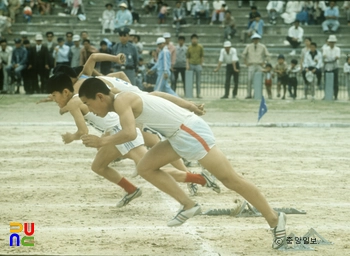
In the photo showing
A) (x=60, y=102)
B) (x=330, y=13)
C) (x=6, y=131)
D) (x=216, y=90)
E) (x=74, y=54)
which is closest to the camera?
(x=60, y=102)

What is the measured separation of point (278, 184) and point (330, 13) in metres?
22.8

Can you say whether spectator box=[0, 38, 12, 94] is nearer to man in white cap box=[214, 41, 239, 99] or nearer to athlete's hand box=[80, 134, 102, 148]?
man in white cap box=[214, 41, 239, 99]

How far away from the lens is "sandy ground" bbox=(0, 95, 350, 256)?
7.44 metres

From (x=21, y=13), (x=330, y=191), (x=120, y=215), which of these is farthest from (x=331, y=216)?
(x=21, y=13)

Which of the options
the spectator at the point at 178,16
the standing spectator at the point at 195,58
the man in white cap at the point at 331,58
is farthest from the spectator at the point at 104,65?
the spectator at the point at 178,16

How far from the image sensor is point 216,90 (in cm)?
2658

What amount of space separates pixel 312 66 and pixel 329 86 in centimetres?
82

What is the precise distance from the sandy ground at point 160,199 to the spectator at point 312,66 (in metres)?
8.45

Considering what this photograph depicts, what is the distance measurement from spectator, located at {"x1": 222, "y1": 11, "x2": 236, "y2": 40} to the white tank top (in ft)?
82.3

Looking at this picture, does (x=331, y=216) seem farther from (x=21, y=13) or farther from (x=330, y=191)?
(x=21, y=13)

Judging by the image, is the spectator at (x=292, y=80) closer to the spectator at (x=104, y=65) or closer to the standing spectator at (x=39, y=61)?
the spectator at (x=104, y=65)

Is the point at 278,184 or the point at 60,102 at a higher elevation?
the point at 60,102

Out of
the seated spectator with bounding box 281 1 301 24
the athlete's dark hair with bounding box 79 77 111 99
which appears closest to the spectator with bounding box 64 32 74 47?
the seated spectator with bounding box 281 1 301 24

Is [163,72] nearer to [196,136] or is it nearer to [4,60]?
[4,60]
